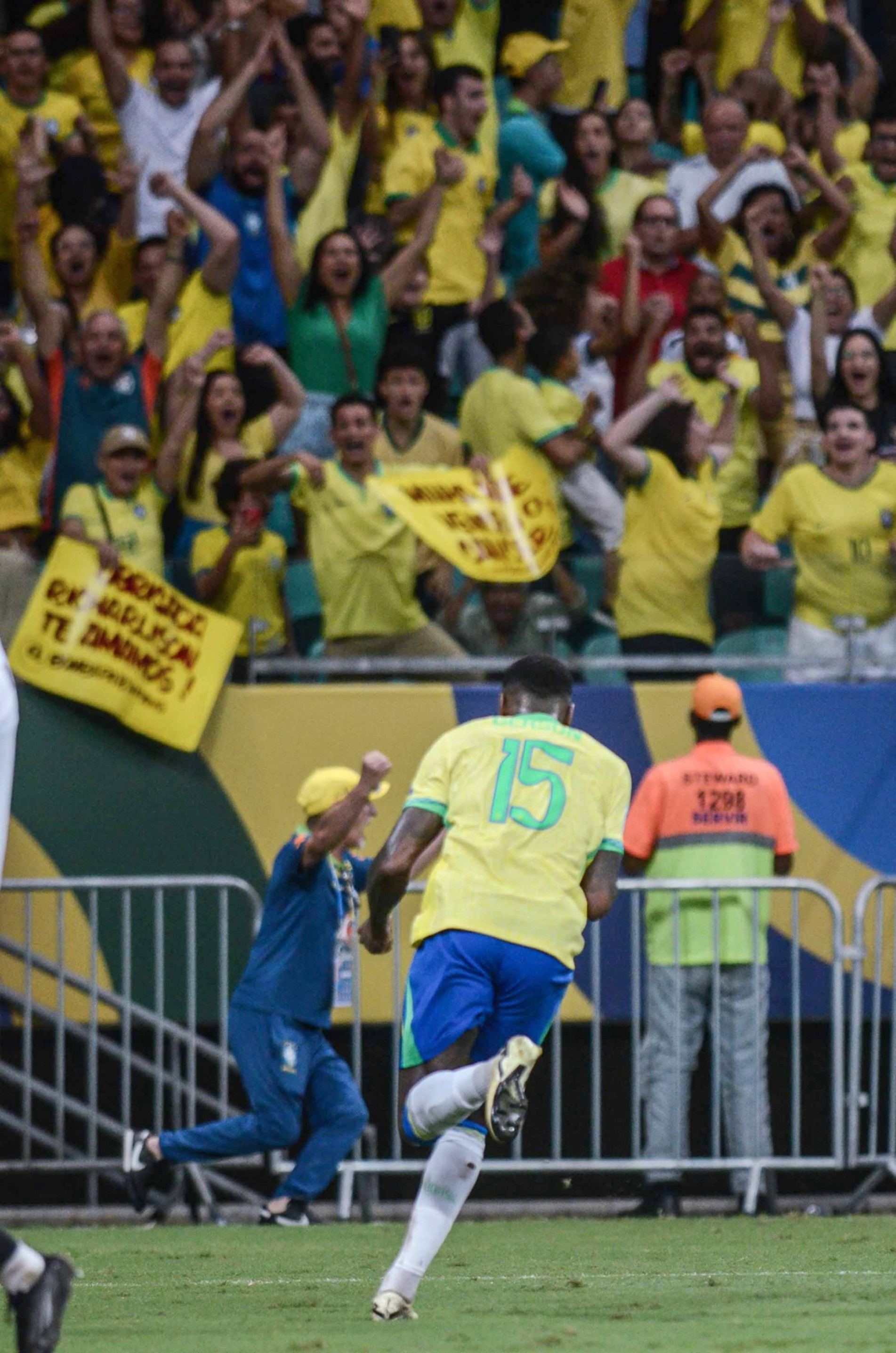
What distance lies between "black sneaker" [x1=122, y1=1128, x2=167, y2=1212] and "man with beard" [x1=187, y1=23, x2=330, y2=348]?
17.1ft

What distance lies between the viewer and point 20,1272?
4.97 m

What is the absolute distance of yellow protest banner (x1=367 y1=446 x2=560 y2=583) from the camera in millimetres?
11586

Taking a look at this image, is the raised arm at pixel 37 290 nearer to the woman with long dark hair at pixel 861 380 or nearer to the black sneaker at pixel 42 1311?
the woman with long dark hair at pixel 861 380

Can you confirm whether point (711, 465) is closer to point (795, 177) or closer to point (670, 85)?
point (795, 177)

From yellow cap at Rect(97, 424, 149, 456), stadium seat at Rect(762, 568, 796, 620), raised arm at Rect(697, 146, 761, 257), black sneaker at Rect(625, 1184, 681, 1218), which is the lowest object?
black sneaker at Rect(625, 1184, 681, 1218)

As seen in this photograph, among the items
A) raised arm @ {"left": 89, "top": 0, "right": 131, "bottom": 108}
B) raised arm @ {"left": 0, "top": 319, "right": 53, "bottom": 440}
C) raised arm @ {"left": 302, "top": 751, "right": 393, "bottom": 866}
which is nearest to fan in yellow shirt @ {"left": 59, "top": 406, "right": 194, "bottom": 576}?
raised arm @ {"left": 0, "top": 319, "right": 53, "bottom": 440}

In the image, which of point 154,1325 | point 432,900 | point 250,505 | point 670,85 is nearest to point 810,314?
point 670,85

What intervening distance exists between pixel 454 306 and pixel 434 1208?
28.8ft

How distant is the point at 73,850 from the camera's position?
39.5 feet

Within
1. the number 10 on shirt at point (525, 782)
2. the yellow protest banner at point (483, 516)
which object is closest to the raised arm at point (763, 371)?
the yellow protest banner at point (483, 516)

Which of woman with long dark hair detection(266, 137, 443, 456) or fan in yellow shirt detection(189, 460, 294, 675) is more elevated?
woman with long dark hair detection(266, 137, 443, 456)

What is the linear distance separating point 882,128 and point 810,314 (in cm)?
187

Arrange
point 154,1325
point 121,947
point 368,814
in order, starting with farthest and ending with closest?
point 121,947 < point 368,814 < point 154,1325

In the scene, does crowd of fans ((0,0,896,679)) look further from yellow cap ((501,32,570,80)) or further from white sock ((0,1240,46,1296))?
A: white sock ((0,1240,46,1296))
